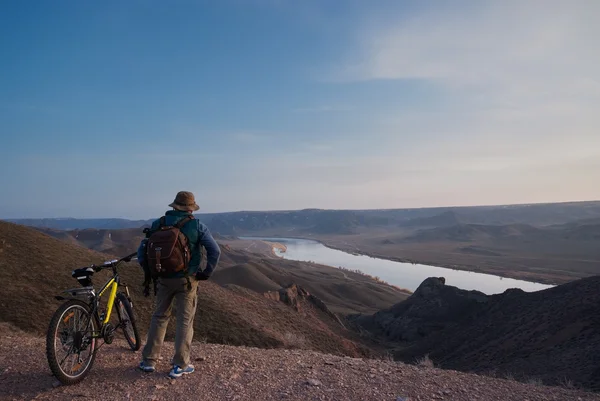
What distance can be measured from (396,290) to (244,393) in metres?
50.7

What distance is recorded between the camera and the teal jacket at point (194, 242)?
195 inches

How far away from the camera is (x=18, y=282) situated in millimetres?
12148

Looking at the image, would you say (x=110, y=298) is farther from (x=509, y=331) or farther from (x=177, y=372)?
(x=509, y=331)

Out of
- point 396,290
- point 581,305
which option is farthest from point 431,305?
point 396,290

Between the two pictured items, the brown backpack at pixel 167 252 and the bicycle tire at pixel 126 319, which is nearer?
the brown backpack at pixel 167 252

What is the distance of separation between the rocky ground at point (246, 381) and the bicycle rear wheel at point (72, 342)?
176mm

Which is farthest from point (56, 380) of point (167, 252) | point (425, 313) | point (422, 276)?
point (422, 276)

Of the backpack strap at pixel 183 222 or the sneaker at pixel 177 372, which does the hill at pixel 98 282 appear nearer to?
the sneaker at pixel 177 372

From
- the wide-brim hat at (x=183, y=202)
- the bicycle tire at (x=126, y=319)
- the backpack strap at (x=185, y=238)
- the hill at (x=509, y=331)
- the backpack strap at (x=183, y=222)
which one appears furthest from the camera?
the hill at (x=509, y=331)

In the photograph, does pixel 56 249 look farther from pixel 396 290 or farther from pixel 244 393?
pixel 396 290

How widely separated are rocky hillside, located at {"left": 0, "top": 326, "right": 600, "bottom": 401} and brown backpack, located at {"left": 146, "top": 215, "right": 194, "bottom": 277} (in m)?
1.33

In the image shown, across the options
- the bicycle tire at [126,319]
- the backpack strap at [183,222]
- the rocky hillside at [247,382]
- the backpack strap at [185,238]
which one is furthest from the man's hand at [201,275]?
the bicycle tire at [126,319]

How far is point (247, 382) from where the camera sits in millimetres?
5105

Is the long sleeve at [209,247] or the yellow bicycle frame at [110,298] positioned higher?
the long sleeve at [209,247]
